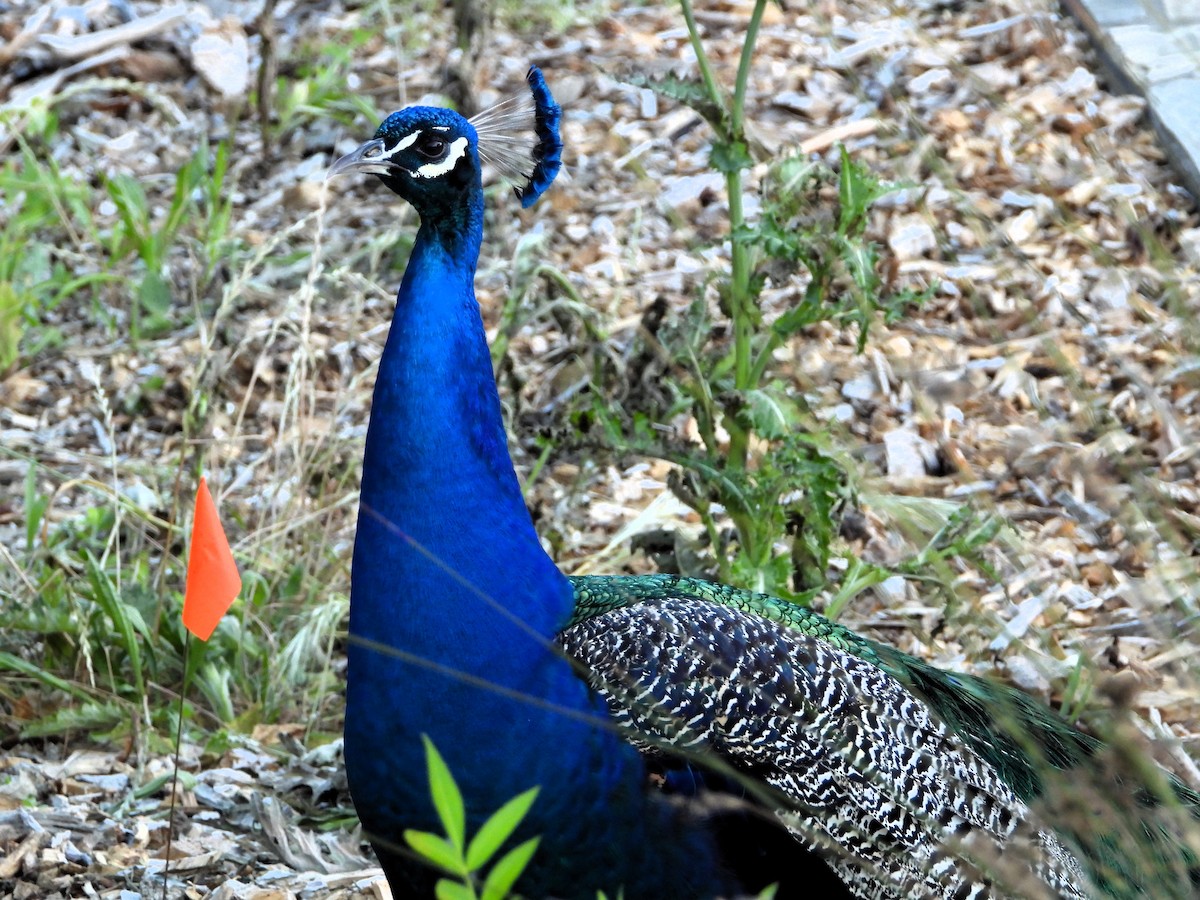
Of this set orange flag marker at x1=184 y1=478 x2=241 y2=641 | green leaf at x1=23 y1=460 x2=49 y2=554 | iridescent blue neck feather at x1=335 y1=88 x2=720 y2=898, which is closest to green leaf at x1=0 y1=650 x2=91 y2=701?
green leaf at x1=23 y1=460 x2=49 y2=554

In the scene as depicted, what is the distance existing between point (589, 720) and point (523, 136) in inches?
40.8

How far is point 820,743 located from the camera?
2361 millimetres

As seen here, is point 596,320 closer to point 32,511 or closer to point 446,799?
point 32,511

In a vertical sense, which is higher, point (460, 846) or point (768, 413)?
point (460, 846)

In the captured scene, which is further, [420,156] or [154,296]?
[154,296]

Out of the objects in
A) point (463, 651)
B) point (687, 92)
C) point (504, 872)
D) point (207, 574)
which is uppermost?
point (687, 92)

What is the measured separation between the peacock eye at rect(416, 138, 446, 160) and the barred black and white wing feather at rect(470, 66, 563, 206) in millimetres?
162

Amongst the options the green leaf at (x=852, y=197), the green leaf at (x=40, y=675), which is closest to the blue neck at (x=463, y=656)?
the green leaf at (x=852, y=197)

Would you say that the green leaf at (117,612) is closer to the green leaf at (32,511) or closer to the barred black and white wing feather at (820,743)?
the green leaf at (32,511)

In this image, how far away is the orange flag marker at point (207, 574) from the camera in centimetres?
213

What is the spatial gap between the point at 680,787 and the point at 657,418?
1342 millimetres

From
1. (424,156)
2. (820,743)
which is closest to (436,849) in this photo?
(820,743)

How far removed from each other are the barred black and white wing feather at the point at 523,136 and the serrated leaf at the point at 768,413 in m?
0.61

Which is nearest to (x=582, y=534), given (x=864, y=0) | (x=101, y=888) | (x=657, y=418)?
(x=657, y=418)
